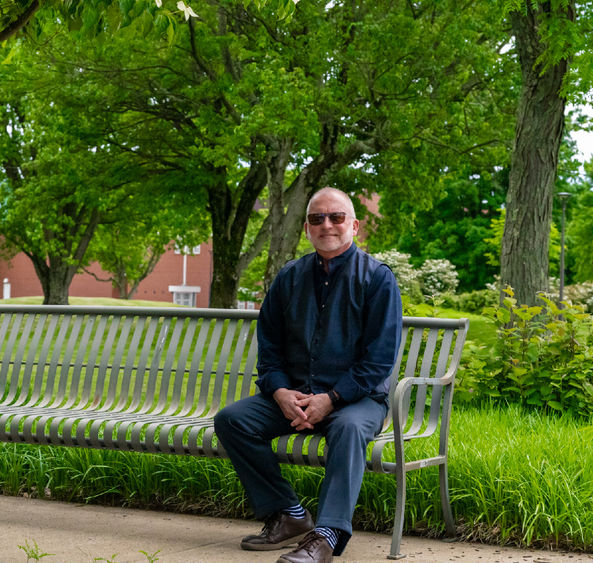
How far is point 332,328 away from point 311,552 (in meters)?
1.19

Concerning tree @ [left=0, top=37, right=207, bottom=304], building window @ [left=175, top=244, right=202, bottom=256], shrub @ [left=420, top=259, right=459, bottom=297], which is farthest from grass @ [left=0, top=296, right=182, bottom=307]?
shrub @ [left=420, top=259, right=459, bottom=297]

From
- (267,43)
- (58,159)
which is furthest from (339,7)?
(58,159)

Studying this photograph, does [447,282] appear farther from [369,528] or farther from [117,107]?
[369,528]

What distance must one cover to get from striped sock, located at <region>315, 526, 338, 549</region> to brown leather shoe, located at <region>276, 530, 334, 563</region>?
2 cm

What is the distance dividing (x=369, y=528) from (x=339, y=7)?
16.3 metres

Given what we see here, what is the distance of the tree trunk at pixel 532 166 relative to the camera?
9789 mm

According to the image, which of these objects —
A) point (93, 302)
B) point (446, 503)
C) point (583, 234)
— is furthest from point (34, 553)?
point (93, 302)

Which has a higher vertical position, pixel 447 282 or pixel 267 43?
pixel 267 43

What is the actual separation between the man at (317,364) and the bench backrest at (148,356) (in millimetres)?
540

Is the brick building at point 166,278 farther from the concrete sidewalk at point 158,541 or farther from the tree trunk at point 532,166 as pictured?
the concrete sidewalk at point 158,541

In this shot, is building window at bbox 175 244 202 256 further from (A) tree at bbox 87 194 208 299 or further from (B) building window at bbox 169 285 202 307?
(B) building window at bbox 169 285 202 307

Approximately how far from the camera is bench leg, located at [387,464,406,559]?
449 cm

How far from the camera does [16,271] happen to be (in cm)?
6562

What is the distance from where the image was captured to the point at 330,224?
16.4 feet
